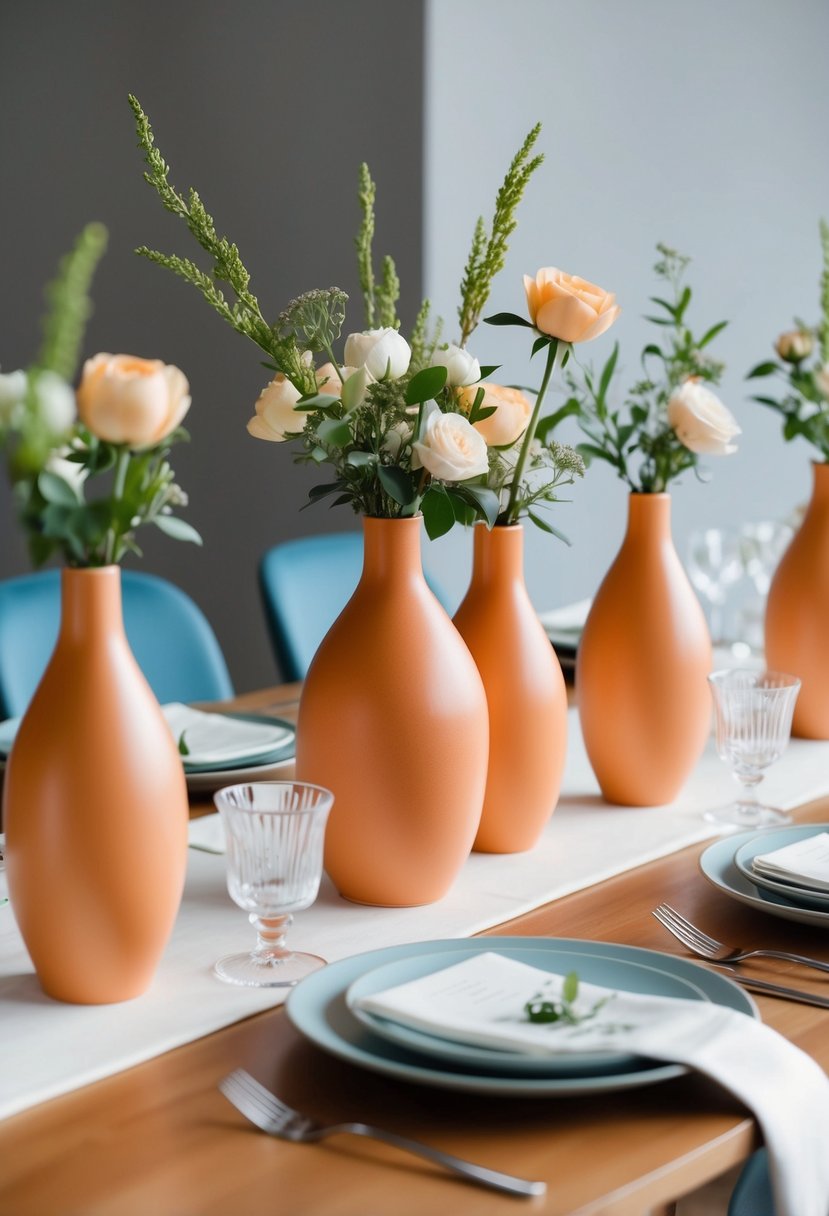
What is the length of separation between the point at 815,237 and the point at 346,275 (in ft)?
6.39

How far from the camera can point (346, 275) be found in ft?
11.2

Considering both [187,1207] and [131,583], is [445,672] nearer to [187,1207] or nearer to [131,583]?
[187,1207]

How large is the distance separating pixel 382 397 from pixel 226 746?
0.61m

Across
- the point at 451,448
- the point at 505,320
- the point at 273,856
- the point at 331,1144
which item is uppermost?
the point at 505,320

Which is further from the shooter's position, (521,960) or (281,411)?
(281,411)

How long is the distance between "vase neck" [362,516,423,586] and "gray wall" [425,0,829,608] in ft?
7.02

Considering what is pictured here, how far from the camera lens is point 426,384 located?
Result: 122 cm

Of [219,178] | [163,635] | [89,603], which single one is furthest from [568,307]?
[219,178]

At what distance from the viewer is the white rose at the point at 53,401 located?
2.84ft

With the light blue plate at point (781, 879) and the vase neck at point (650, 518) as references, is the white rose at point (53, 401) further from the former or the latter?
the vase neck at point (650, 518)

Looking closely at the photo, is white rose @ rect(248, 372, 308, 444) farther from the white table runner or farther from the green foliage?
the white table runner

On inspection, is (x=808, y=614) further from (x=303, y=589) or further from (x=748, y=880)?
(x=303, y=589)

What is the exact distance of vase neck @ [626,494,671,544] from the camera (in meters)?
1.61

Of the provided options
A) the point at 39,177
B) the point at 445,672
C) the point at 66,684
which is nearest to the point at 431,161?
the point at 39,177
